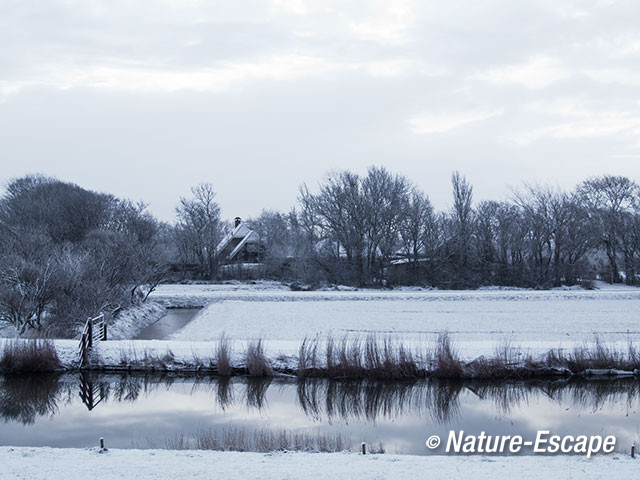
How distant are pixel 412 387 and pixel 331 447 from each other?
17.0 feet

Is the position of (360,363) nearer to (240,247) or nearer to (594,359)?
(594,359)

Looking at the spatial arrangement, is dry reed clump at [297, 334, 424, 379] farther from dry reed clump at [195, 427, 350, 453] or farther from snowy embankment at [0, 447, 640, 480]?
snowy embankment at [0, 447, 640, 480]

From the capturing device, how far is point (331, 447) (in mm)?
9867

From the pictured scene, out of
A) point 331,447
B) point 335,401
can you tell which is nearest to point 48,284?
point 335,401

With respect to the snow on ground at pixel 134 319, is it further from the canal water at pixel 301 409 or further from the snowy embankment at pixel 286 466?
the snowy embankment at pixel 286 466

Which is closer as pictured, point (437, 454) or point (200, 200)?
point (437, 454)

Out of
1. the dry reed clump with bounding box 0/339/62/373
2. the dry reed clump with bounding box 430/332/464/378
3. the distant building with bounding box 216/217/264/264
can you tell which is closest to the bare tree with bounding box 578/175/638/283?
the distant building with bounding box 216/217/264/264

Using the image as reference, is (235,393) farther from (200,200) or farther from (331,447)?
(200,200)

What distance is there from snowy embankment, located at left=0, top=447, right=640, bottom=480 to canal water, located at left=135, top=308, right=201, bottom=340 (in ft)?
43.3

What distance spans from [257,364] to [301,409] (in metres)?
3.08

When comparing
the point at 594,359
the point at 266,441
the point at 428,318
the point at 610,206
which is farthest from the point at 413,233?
the point at 266,441

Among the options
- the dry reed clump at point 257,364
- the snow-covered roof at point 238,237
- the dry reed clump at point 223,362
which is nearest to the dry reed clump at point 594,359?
the dry reed clump at point 257,364

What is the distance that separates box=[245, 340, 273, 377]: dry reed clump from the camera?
51.3 feet

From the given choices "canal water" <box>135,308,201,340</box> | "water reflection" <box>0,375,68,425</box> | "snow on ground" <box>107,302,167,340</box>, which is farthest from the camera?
"canal water" <box>135,308,201,340</box>
